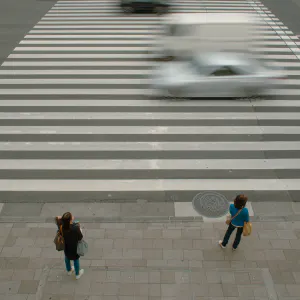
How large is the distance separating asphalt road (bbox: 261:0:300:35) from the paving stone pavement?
1442cm

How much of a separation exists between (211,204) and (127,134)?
11.6ft

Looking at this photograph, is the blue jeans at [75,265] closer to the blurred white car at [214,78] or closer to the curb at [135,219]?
the curb at [135,219]

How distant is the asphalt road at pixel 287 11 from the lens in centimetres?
1837

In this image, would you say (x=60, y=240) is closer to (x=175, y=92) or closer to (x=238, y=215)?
(x=238, y=215)

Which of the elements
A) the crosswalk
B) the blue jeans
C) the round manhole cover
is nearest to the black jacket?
the blue jeans

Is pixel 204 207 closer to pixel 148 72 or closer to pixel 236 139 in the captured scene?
pixel 236 139

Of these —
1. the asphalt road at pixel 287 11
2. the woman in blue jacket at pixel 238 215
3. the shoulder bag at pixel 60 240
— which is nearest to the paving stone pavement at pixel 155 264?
the woman in blue jacket at pixel 238 215

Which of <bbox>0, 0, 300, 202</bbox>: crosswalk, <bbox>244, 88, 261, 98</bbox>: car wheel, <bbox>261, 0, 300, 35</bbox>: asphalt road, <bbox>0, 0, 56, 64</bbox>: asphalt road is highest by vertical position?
<bbox>244, 88, 261, 98</bbox>: car wheel

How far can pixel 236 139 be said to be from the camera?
9.72m

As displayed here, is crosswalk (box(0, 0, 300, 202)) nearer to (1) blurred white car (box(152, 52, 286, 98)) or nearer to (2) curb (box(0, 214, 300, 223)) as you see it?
(1) blurred white car (box(152, 52, 286, 98))

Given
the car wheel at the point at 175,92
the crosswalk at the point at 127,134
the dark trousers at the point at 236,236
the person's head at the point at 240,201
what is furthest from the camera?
the car wheel at the point at 175,92

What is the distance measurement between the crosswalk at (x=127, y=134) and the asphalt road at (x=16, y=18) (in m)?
0.74

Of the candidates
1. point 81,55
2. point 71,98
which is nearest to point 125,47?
point 81,55

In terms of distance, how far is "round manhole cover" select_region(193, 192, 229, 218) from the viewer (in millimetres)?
7426
